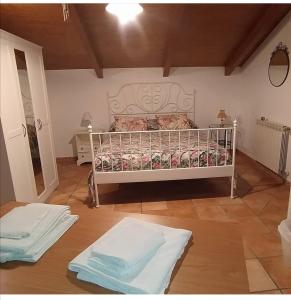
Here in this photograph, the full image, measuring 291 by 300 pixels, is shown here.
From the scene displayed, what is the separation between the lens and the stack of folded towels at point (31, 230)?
532 mm

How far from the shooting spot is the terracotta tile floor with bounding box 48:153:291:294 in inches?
58.5

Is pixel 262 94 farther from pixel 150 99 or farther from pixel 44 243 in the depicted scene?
pixel 44 243

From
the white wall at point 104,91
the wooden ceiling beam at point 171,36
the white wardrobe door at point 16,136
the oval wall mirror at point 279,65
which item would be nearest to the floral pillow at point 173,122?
the white wall at point 104,91

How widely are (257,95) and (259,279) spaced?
267 centimetres

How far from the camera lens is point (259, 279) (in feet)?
4.24

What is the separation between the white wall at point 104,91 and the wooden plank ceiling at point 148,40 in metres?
0.12

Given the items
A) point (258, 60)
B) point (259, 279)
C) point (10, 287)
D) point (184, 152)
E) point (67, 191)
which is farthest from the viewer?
point (258, 60)

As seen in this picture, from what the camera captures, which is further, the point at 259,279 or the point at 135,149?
the point at 135,149

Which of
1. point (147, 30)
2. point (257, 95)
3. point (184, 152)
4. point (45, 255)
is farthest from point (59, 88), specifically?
point (45, 255)

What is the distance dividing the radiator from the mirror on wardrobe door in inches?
100

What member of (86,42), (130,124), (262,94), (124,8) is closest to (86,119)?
(130,124)

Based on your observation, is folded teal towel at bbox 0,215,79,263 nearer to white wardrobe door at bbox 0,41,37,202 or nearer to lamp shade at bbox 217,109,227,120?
white wardrobe door at bbox 0,41,37,202

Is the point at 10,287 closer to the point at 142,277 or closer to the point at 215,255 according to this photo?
the point at 142,277

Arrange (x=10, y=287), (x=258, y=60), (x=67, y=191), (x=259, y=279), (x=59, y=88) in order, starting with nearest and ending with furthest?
(x=10, y=287)
(x=259, y=279)
(x=67, y=191)
(x=258, y=60)
(x=59, y=88)
